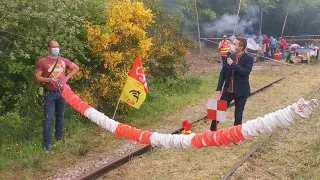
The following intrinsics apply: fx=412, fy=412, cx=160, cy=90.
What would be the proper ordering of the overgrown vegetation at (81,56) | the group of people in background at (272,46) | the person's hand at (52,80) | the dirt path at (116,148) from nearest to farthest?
the dirt path at (116,148)
the person's hand at (52,80)
the overgrown vegetation at (81,56)
the group of people in background at (272,46)

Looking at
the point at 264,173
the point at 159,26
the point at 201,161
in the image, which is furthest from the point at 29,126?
the point at 159,26

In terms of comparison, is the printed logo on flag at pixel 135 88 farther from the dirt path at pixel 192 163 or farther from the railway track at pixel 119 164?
the dirt path at pixel 192 163

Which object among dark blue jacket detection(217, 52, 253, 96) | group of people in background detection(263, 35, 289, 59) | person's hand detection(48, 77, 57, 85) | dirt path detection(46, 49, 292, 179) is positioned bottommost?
group of people in background detection(263, 35, 289, 59)

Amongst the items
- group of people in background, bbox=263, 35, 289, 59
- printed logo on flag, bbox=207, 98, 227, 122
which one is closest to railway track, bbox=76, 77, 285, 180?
printed logo on flag, bbox=207, 98, 227, 122

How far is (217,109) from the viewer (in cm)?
748

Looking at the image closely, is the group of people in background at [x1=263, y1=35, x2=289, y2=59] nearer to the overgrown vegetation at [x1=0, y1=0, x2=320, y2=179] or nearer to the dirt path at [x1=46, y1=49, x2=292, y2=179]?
the dirt path at [x1=46, y1=49, x2=292, y2=179]

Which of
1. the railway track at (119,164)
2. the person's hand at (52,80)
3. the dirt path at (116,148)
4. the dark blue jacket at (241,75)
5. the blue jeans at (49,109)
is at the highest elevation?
the dark blue jacket at (241,75)

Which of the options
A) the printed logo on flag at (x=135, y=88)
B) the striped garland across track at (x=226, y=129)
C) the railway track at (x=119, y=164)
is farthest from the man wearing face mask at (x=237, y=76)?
the striped garland across track at (x=226, y=129)

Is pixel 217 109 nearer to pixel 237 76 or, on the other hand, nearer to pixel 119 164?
pixel 237 76

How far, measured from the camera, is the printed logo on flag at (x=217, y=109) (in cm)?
740

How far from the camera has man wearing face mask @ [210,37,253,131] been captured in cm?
734

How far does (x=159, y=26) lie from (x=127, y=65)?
489 centimetres

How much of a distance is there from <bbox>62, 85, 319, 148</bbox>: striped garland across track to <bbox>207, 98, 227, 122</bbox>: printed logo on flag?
1.91m

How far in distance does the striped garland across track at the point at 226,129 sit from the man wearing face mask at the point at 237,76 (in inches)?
86.9
